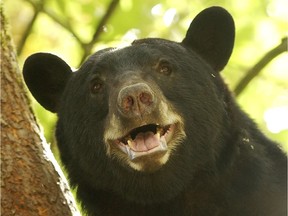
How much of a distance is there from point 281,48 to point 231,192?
215 centimetres

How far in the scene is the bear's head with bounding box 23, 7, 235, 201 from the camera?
5.24 meters

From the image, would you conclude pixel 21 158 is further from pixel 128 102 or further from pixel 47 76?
pixel 47 76

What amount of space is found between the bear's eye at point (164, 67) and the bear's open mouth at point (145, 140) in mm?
762

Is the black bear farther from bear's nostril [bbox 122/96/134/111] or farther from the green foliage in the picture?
the green foliage

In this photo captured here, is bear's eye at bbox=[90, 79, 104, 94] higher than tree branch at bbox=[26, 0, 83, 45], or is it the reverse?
bear's eye at bbox=[90, 79, 104, 94]

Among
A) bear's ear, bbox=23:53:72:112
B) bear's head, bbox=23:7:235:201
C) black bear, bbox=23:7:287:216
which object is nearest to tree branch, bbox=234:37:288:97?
bear's head, bbox=23:7:235:201

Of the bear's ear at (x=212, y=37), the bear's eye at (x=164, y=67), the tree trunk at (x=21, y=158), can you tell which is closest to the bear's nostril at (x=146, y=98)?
the tree trunk at (x=21, y=158)

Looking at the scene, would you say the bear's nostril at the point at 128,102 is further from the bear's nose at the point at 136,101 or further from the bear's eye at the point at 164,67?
the bear's eye at the point at 164,67

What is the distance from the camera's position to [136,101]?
16.5 feet

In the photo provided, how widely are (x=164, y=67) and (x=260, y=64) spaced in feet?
6.05

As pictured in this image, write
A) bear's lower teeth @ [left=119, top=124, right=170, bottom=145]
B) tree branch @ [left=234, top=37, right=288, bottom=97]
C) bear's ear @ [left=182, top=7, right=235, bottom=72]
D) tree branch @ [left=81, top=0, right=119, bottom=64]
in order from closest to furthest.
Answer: bear's lower teeth @ [left=119, top=124, right=170, bottom=145] → bear's ear @ [left=182, top=7, right=235, bottom=72] → tree branch @ [left=234, top=37, right=288, bottom=97] → tree branch @ [left=81, top=0, right=119, bottom=64]

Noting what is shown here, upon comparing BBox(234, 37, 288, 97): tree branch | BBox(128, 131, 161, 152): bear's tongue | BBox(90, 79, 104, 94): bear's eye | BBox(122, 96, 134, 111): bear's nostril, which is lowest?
BBox(90, 79, 104, 94): bear's eye

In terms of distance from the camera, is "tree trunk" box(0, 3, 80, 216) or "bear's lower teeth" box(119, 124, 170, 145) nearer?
"tree trunk" box(0, 3, 80, 216)

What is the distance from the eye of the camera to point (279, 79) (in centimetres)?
891
